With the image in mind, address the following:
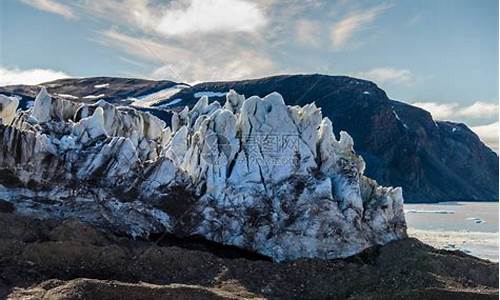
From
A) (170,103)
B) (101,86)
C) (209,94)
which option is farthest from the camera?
(101,86)

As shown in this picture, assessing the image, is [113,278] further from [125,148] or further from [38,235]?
[125,148]

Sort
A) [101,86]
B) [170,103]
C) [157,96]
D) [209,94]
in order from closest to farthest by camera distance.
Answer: [170,103] → [209,94] → [157,96] → [101,86]

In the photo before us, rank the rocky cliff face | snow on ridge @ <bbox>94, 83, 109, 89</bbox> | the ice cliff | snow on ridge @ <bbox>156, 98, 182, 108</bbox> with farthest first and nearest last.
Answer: snow on ridge @ <bbox>94, 83, 109, 89</bbox>
the rocky cliff face
snow on ridge @ <bbox>156, 98, 182, 108</bbox>
the ice cliff

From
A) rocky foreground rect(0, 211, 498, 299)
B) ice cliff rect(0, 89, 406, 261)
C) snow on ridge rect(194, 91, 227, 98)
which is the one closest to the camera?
rocky foreground rect(0, 211, 498, 299)

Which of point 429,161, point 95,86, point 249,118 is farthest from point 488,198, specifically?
point 249,118

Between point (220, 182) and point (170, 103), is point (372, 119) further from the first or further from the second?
point (220, 182)

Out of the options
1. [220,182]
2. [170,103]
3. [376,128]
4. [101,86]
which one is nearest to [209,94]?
[170,103]

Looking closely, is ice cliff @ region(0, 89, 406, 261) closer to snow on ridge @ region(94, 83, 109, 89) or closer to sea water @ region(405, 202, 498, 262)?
sea water @ region(405, 202, 498, 262)

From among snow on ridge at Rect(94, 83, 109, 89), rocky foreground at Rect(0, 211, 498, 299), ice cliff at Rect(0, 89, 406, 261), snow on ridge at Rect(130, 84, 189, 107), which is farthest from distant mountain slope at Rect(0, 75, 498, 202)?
rocky foreground at Rect(0, 211, 498, 299)
